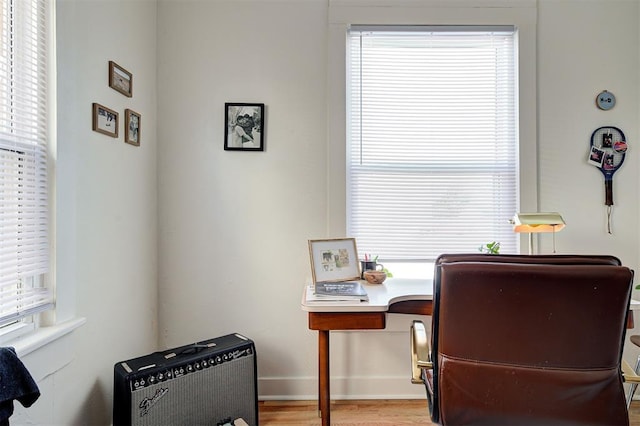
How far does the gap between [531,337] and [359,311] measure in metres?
0.70

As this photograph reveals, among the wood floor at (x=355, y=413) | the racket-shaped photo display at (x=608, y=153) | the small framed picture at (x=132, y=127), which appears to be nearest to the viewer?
the small framed picture at (x=132, y=127)

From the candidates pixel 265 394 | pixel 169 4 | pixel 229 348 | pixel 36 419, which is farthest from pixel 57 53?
pixel 265 394

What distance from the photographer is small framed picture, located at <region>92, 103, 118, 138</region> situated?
1.53 m

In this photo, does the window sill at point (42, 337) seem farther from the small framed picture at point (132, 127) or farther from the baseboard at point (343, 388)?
the baseboard at point (343, 388)

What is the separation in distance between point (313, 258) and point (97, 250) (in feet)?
3.47

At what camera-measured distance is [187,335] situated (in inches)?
84.0

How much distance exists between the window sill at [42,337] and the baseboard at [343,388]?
1.16 metres

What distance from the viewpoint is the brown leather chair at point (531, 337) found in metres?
0.96

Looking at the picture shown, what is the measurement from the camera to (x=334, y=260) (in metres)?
1.95

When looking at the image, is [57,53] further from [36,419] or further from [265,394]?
[265,394]

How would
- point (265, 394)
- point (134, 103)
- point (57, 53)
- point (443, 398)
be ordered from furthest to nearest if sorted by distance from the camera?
point (265, 394), point (134, 103), point (57, 53), point (443, 398)

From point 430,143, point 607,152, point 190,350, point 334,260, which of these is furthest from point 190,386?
point 607,152

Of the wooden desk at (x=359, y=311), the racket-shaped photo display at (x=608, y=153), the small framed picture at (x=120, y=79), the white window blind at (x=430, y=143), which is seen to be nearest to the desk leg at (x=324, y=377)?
the wooden desk at (x=359, y=311)

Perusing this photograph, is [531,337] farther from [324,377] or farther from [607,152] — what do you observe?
[607,152]
